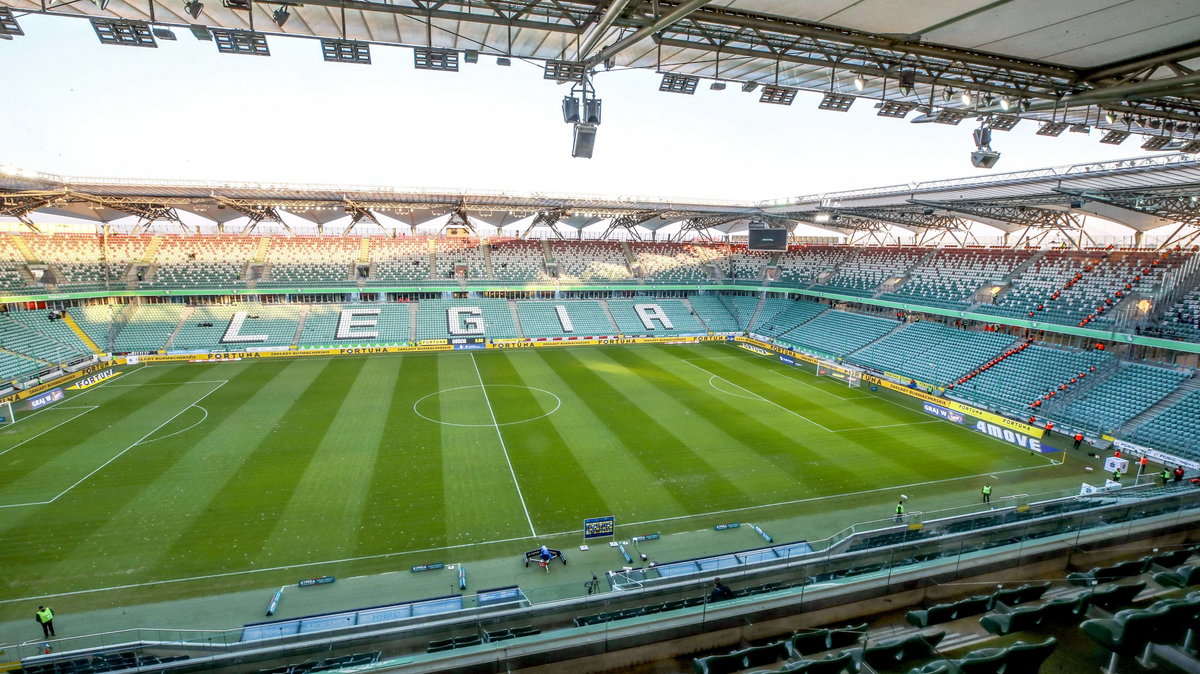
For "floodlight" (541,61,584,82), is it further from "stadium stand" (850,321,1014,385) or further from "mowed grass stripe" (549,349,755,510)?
"stadium stand" (850,321,1014,385)

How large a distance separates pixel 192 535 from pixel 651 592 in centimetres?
1328

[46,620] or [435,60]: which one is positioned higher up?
[435,60]

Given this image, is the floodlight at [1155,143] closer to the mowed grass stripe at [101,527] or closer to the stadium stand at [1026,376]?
the stadium stand at [1026,376]

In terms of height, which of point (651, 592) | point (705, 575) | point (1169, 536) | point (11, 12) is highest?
point (11, 12)

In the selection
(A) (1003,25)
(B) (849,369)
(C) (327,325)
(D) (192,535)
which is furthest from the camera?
(C) (327,325)

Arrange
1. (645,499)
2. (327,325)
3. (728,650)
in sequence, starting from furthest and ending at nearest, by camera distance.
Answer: (327,325) < (645,499) < (728,650)

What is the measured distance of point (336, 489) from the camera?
1642 cm

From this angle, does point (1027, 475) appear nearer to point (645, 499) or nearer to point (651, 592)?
point (645, 499)

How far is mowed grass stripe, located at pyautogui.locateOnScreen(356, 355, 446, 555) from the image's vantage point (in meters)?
14.0

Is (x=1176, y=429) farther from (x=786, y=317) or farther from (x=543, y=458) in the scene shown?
(x=786, y=317)

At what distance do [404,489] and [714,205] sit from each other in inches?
1310

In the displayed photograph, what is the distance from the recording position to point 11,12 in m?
7.97

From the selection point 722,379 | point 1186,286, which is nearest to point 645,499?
point 722,379

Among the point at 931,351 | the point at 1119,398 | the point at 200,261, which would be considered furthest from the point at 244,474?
the point at 931,351
